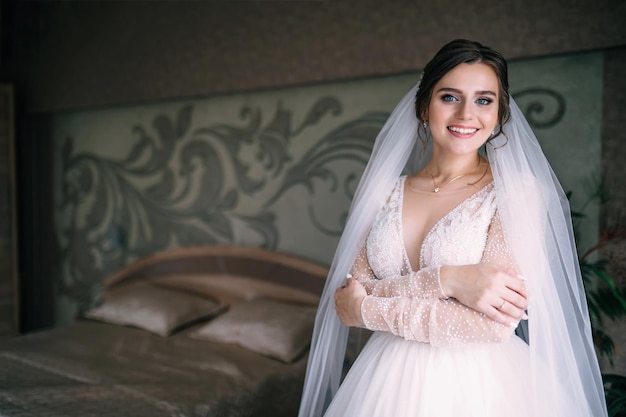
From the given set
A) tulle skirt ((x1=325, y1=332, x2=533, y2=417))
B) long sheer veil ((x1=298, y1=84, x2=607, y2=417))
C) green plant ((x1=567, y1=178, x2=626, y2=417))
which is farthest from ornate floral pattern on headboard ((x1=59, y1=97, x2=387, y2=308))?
tulle skirt ((x1=325, y1=332, x2=533, y2=417))

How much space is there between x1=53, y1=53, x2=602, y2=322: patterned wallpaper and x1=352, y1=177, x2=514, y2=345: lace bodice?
1086mm

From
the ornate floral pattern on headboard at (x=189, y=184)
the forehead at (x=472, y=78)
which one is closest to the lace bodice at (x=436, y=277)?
the forehead at (x=472, y=78)

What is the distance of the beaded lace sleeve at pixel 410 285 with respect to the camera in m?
1.32

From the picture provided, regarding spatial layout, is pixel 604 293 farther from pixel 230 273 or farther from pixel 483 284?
pixel 230 273

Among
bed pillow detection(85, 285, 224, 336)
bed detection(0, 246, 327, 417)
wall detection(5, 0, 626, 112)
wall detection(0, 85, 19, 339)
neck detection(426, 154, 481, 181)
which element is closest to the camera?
neck detection(426, 154, 481, 181)

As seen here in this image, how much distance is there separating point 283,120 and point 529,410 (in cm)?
226

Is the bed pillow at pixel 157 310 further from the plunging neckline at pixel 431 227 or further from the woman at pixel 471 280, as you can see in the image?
the plunging neckline at pixel 431 227

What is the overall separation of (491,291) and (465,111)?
1.58 feet

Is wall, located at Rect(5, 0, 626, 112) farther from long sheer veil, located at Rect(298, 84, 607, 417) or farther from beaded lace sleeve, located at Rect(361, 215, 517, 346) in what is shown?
beaded lace sleeve, located at Rect(361, 215, 517, 346)

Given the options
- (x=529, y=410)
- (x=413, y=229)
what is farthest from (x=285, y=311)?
(x=529, y=410)

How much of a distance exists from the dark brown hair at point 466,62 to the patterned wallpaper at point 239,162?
978 mm

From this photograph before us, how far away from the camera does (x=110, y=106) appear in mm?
3893

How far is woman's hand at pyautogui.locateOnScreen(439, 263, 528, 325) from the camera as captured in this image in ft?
4.09

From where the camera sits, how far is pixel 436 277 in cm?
132
